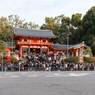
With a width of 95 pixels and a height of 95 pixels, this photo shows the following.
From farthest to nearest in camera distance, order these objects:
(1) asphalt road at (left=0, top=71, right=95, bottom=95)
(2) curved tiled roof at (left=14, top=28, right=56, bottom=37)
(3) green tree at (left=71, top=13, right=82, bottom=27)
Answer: (3) green tree at (left=71, top=13, right=82, bottom=27) < (2) curved tiled roof at (left=14, top=28, right=56, bottom=37) < (1) asphalt road at (left=0, top=71, right=95, bottom=95)

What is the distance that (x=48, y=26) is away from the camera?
60.6m

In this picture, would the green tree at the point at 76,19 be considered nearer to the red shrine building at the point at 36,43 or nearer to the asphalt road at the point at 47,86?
the red shrine building at the point at 36,43

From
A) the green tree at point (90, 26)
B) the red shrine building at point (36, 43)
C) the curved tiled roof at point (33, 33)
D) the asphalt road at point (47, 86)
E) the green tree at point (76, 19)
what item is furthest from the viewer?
the green tree at point (76, 19)

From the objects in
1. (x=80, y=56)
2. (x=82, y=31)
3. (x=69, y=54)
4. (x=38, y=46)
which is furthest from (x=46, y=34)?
(x=80, y=56)

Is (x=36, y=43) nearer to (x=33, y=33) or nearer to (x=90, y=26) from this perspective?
(x=33, y=33)

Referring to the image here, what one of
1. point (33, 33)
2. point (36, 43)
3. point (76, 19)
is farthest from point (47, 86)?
point (76, 19)

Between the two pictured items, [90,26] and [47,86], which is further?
[90,26]

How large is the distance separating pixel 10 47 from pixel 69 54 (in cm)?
1783

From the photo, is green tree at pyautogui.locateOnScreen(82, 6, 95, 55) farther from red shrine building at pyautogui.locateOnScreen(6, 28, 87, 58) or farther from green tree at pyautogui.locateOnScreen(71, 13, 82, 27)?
green tree at pyautogui.locateOnScreen(71, 13, 82, 27)

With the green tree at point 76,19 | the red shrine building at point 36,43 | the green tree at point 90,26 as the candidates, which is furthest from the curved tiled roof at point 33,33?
the green tree at point 76,19

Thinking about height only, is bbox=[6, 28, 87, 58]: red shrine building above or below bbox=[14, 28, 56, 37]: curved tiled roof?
below

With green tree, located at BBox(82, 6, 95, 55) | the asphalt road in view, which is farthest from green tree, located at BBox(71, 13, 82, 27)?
the asphalt road

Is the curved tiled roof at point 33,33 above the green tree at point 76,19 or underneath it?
underneath

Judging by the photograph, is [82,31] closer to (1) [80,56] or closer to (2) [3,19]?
(1) [80,56]
